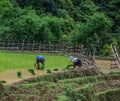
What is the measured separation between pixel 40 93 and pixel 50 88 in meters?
1.18

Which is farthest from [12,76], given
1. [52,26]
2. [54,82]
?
[52,26]

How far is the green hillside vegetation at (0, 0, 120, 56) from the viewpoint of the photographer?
3784 centimetres

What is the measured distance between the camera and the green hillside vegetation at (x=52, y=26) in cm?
3784

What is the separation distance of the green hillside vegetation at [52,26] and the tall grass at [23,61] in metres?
3.96

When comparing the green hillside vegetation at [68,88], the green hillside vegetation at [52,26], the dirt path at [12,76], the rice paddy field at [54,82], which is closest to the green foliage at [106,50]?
the green hillside vegetation at [52,26]

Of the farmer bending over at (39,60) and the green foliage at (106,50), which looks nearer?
the farmer bending over at (39,60)

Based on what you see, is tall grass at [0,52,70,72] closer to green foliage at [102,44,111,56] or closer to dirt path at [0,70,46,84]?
dirt path at [0,70,46,84]

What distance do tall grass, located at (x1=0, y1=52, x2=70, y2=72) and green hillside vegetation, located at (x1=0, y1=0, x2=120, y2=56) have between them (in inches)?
156

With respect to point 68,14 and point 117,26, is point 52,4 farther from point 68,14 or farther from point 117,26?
point 117,26

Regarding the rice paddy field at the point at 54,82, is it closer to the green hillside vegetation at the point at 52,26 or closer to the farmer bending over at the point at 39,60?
the farmer bending over at the point at 39,60

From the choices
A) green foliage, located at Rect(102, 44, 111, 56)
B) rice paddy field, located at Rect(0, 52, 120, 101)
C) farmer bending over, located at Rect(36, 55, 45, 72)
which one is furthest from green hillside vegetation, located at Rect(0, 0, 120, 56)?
farmer bending over, located at Rect(36, 55, 45, 72)

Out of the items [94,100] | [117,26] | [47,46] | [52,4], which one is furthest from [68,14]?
[94,100]

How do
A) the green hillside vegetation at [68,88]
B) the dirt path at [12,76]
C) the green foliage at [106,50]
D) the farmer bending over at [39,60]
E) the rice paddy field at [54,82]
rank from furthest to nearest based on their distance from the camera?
the green foliage at [106,50], the farmer bending over at [39,60], the dirt path at [12,76], the rice paddy field at [54,82], the green hillside vegetation at [68,88]

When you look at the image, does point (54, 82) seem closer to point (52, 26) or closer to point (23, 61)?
point (23, 61)
